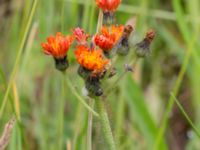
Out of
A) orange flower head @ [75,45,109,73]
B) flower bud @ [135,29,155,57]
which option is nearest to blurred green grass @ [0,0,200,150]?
flower bud @ [135,29,155,57]

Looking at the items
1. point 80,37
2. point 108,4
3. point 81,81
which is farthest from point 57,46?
point 81,81

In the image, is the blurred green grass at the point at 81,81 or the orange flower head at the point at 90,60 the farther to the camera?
the blurred green grass at the point at 81,81

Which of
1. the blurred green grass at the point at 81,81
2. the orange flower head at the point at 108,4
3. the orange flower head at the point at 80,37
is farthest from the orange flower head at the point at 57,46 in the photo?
the blurred green grass at the point at 81,81

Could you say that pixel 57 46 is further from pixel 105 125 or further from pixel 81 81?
pixel 81 81

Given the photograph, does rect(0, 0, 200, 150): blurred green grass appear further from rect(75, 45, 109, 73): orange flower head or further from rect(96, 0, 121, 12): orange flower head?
rect(75, 45, 109, 73): orange flower head

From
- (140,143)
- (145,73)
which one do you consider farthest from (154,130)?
(145,73)

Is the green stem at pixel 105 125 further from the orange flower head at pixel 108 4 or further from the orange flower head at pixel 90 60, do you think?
the orange flower head at pixel 108 4
